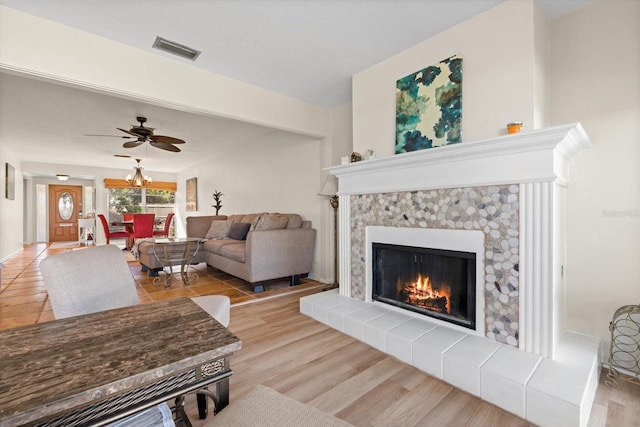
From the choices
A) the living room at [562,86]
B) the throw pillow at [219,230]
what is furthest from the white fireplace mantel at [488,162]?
the throw pillow at [219,230]

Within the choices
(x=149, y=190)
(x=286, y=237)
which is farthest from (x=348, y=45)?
(x=149, y=190)

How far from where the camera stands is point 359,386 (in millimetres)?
1777

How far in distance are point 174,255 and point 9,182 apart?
15.6 ft

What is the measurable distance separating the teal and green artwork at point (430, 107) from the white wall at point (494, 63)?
0.19ft

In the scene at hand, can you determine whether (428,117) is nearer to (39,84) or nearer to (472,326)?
(472,326)

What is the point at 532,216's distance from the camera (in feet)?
6.00

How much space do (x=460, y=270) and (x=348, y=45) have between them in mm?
2096

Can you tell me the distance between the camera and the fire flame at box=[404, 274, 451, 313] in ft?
7.50

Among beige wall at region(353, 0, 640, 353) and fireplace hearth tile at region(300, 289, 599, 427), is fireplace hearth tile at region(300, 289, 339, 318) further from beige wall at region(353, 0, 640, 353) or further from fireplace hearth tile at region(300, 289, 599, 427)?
beige wall at region(353, 0, 640, 353)

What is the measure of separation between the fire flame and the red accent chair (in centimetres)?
595

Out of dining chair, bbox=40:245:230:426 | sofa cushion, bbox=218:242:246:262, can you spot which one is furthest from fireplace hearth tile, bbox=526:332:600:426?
sofa cushion, bbox=218:242:246:262

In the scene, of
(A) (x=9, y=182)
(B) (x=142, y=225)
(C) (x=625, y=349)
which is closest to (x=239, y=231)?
(B) (x=142, y=225)

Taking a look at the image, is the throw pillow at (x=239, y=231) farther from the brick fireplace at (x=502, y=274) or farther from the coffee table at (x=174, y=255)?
the brick fireplace at (x=502, y=274)

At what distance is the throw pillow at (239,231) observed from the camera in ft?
16.7
